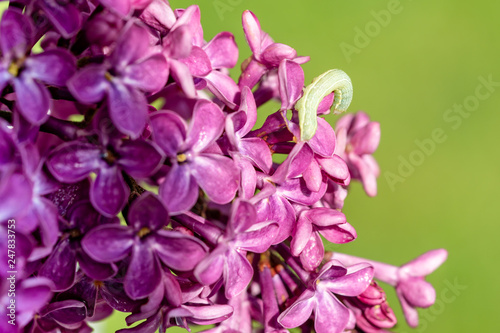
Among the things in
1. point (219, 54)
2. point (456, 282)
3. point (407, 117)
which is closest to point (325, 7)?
point (407, 117)

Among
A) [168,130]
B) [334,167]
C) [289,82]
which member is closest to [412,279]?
[334,167]

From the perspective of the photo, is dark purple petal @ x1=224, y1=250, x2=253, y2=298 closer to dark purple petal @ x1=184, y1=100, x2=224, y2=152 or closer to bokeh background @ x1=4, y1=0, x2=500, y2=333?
dark purple petal @ x1=184, y1=100, x2=224, y2=152

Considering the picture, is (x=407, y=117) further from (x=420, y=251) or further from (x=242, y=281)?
(x=242, y=281)

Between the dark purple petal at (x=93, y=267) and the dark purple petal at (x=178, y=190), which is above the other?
the dark purple petal at (x=178, y=190)

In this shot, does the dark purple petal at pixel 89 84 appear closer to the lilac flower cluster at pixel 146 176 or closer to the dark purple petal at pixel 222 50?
the lilac flower cluster at pixel 146 176
